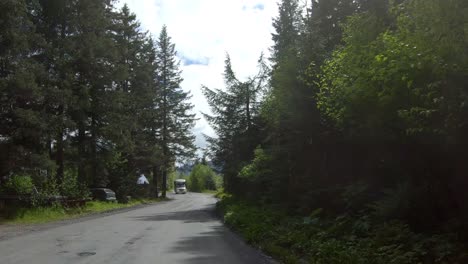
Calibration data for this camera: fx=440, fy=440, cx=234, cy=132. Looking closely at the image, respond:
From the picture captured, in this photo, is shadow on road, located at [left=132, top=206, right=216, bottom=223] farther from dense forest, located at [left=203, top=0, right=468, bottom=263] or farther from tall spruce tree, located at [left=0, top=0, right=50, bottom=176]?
tall spruce tree, located at [left=0, top=0, right=50, bottom=176]

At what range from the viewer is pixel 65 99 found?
26.7 m

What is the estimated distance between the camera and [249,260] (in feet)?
34.0

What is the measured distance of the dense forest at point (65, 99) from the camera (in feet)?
75.2

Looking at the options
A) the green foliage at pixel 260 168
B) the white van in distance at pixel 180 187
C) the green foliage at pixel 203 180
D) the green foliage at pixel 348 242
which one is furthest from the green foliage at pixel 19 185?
the green foliage at pixel 203 180

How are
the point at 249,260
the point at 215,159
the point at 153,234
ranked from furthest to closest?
the point at 215,159 < the point at 153,234 < the point at 249,260

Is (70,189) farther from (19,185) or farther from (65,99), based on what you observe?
(65,99)

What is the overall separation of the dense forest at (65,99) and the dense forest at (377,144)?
1220 centimetres

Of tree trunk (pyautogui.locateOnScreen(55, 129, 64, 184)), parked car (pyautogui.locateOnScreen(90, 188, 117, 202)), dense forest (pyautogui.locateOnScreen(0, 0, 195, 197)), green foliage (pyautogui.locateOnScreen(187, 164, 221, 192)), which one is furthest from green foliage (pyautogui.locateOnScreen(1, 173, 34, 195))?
green foliage (pyautogui.locateOnScreen(187, 164, 221, 192))

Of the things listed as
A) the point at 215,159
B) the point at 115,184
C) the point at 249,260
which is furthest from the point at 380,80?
the point at 115,184

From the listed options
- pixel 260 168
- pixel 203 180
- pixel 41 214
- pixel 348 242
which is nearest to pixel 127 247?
pixel 348 242

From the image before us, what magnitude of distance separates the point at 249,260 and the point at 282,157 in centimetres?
→ 883

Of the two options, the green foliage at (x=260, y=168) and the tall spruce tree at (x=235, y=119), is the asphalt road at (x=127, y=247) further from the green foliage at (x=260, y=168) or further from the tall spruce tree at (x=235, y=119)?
the tall spruce tree at (x=235, y=119)

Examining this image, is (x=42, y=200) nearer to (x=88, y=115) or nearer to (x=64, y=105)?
(x=64, y=105)

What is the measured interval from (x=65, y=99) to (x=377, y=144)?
20679 mm
